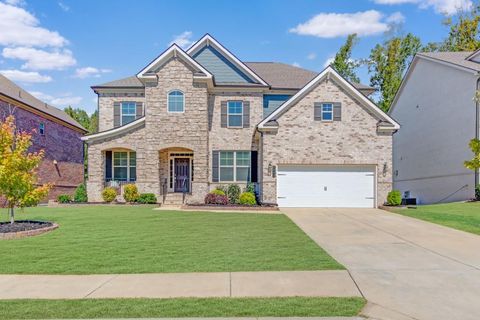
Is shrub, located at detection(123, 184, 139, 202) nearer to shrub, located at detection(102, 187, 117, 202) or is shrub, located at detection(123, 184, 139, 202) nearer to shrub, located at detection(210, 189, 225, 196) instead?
shrub, located at detection(102, 187, 117, 202)

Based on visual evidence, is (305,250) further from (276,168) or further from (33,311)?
(276,168)

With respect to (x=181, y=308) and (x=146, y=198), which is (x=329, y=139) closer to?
(x=146, y=198)

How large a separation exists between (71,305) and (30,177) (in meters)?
8.16

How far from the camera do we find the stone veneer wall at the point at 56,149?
23.6 m

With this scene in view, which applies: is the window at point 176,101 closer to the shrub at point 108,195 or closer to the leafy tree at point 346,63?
the shrub at point 108,195

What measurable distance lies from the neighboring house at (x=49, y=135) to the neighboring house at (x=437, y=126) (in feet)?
84.0

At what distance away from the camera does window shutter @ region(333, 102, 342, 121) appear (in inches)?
783

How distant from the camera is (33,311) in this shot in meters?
4.87

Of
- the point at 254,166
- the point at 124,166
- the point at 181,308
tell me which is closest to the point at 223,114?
the point at 254,166

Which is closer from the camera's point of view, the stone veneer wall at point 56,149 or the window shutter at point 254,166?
the window shutter at point 254,166

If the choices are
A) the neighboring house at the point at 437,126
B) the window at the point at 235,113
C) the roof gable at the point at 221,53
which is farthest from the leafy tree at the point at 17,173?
the neighboring house at the point at 437,126

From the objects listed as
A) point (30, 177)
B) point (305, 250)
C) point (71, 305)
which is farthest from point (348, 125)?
point (71, 305)

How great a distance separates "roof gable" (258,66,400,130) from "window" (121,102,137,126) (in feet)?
28.8

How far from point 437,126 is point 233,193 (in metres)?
14.1
